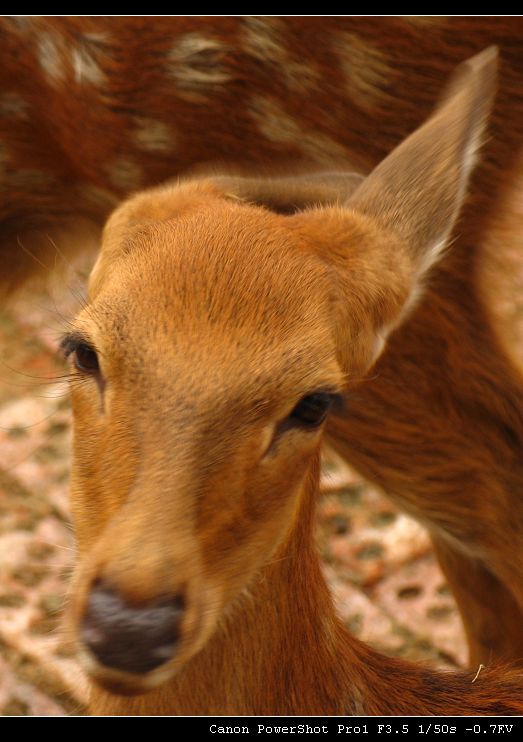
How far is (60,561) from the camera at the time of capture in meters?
3.29

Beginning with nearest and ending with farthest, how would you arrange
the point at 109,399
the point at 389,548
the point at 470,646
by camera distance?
1. the point at 109,399
2. the point at 470,646
3. the point at 389,548

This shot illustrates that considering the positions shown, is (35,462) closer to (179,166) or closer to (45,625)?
(45,625)

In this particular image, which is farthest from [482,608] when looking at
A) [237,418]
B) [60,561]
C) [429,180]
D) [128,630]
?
[128,630]

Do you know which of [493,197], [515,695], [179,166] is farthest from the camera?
[179,166]

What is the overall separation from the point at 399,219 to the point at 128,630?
0.99 meters

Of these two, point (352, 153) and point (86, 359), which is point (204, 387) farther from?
point (352, 153)

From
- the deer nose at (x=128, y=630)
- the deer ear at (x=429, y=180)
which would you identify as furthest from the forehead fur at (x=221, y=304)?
the deer nose at (x=128, y=630)

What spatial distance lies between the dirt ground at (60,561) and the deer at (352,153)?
0.36 m

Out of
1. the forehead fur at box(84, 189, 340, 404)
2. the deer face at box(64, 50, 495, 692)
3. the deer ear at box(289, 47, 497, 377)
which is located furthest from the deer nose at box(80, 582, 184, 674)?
the deer ear at box(289, 47, 497, 377)

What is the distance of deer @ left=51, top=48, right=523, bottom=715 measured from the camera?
5.52ft

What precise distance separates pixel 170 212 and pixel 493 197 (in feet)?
3.11

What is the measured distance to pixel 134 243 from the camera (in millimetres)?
1986
